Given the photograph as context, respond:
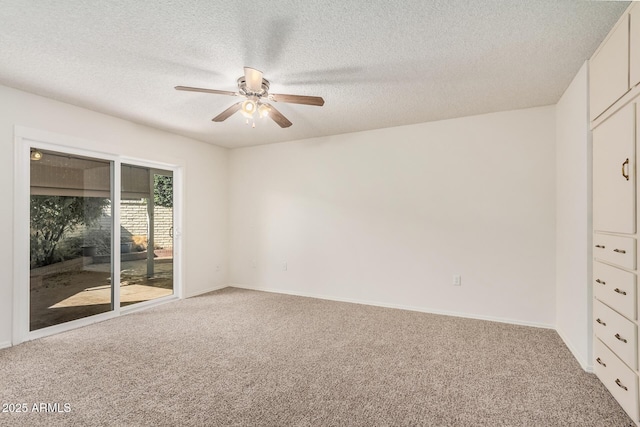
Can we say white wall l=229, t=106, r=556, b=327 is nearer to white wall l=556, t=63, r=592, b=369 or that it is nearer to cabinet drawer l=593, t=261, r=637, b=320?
white wall l=556, t=63, r=592, b=369

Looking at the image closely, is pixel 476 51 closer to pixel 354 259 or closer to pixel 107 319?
pixel 354 259

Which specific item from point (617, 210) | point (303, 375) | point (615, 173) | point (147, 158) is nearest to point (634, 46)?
point (615, 173)

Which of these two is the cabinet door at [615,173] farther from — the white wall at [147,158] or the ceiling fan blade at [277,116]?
the white wall at [147,158]

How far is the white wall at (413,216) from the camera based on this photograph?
329 centimetres

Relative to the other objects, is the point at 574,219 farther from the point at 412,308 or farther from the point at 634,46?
the point at 412,308

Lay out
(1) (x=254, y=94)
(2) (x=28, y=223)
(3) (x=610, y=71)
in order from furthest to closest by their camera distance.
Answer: (2) (x=28, y=223), (1) (x=254, y=94), (3) (x=610, y=71)

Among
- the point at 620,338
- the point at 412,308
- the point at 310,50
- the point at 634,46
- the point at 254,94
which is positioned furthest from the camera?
the point at 412,308

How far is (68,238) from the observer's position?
3238 millimetres

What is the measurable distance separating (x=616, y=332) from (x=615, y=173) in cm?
103

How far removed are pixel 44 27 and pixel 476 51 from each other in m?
2.91

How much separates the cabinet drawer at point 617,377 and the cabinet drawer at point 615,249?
615 mm

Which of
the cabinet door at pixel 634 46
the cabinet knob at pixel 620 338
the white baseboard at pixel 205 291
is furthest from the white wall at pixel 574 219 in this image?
the white baseboard at pixel 205 291

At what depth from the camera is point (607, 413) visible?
181 centimetres

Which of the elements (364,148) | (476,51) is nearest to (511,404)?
(476,51)
